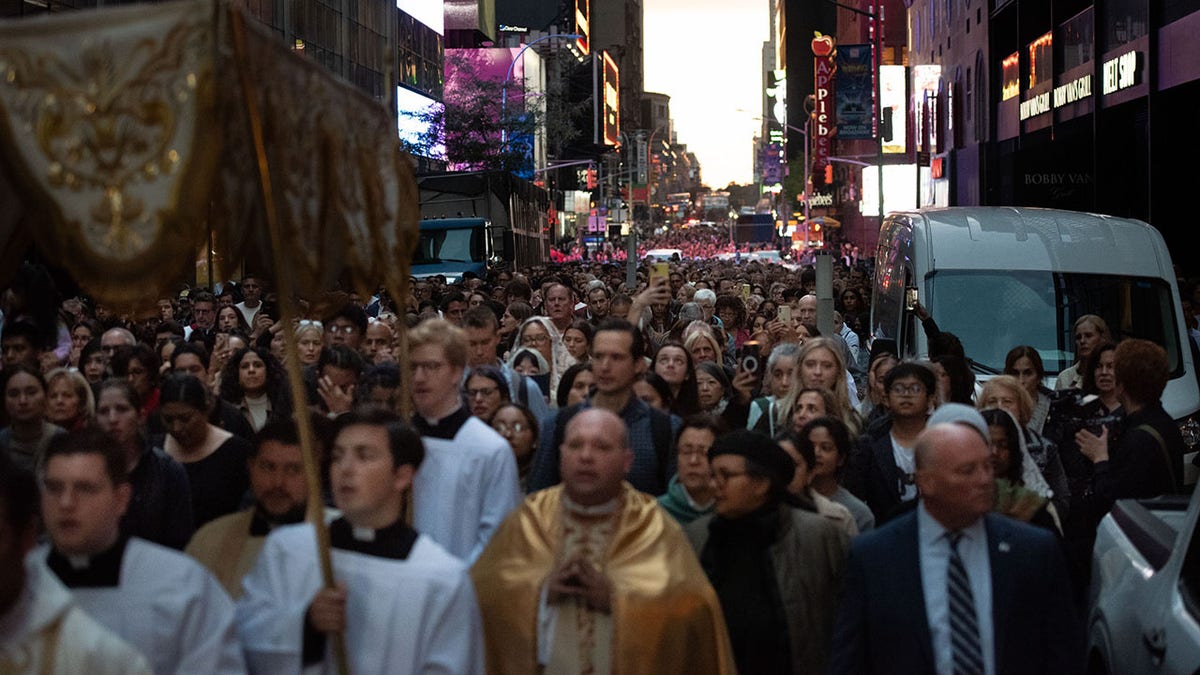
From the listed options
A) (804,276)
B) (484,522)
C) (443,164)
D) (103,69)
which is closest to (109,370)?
(484,522)

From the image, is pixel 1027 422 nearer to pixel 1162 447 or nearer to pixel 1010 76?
pixel 1162 447

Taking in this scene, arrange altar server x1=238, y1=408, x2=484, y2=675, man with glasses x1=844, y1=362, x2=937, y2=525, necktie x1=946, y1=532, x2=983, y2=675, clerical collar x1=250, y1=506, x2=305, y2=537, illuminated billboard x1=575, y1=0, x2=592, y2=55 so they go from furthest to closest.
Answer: illuminated billboard x1=575, y1=0, x2=592, y2=55 → man with glasses x1=844, y1=362, x2=937, y2=525 → clerical collar x1=250, y1=506, x2=305, y2=537 → necktie x1=946, y1=532, x2=983, y2=675 → altar server x1=238, y1=408, x2=484, y2=675

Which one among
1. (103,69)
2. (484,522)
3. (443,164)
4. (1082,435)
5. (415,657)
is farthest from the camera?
(443,164)

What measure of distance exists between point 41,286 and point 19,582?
9.44 ft

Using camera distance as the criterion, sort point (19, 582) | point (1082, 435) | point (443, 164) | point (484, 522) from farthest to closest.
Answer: point (443, 164), point (1082, 435), point (484, 522), point (19, 582)

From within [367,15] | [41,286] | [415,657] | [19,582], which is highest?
[367,15]

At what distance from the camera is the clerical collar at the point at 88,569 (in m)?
4.76

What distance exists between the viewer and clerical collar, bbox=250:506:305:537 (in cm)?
618

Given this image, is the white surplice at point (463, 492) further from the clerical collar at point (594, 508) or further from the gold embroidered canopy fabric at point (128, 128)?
the gold embroidered canopy fabric at point (128, 128)

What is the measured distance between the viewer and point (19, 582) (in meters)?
4.34

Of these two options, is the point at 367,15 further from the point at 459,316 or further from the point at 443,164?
the point at 459,316

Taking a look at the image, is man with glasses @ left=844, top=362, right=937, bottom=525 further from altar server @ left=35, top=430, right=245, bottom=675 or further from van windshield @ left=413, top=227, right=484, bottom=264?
van windshield @ left=413, top=227, right=484, bottom=264

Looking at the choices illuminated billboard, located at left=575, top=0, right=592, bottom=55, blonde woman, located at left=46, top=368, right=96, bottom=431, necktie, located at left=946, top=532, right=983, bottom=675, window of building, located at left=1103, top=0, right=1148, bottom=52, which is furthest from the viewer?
illuminated billboard, located at left=575, top=0, right=592, bottom=55

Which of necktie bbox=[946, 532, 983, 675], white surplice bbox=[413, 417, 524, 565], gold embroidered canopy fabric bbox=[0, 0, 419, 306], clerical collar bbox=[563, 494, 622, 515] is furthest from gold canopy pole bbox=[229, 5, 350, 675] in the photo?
necktie bbox=[946, 532, 983, 675]
